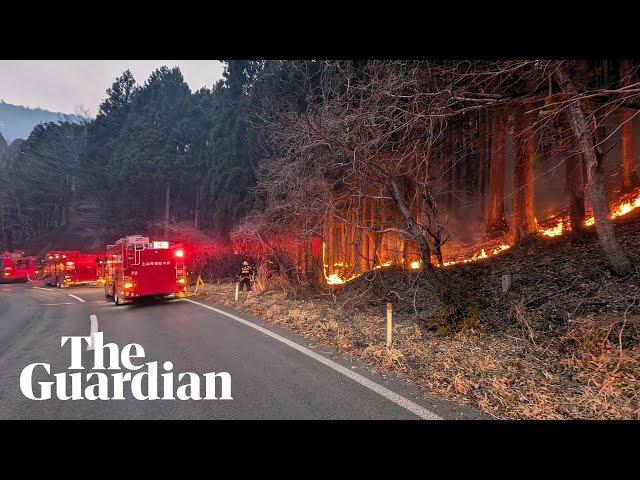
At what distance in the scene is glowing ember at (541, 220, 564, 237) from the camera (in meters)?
12.1

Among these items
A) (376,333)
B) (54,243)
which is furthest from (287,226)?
(54,243)

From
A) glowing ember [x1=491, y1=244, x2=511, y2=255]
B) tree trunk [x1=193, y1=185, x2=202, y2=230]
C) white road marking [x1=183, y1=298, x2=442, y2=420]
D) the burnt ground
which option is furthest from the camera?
tree trunk [x1=193, y1=185, x2=202, y2=230]

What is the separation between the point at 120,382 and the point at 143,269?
997 cm

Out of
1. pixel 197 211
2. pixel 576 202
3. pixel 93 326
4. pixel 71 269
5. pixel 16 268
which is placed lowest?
pixel 93 326

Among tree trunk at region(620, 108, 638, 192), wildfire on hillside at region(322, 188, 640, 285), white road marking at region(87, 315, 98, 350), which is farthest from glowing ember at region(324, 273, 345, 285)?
tree trunk at region(620, 108, 638, 192)

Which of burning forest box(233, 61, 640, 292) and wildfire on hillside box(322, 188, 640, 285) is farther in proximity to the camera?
wildfire on hillside box(322, 188, 640, 285)

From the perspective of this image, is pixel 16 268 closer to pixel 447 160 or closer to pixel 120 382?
pixel 120 382

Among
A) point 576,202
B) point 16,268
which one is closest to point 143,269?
point 576,202

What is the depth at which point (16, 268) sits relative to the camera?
32.5m

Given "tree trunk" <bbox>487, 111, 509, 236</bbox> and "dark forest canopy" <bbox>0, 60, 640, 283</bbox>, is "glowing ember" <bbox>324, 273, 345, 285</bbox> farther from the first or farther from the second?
"tree trunk" <bbox>487, 111, 509, 236</bbox>

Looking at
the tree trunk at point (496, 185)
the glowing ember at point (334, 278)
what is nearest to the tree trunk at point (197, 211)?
the glowing ember at point (334, 278)

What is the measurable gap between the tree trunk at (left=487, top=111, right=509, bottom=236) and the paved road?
9722mm
